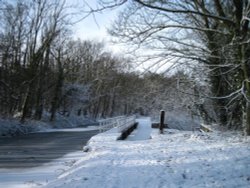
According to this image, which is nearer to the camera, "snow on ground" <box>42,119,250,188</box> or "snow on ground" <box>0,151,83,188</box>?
"snow on ground" <box>42,119,250,188</box>

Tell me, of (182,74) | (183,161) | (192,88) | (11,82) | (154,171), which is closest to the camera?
(154,171)

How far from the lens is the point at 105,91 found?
7331 centimetres

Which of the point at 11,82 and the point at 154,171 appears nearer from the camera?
the point at 154,171

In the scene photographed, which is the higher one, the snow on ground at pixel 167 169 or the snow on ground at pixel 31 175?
the snow on ground at pixel 167 169

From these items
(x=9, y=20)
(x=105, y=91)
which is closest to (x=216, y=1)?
(x=9, y=20)

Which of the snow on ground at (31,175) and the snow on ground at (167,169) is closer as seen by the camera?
the snow on ground at (167,169)

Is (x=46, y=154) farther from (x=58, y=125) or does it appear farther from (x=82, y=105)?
(x=82, y=105)

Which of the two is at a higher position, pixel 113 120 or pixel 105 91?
pixel 105 91

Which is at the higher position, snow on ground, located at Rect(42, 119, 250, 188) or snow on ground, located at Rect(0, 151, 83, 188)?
snow on ground, located at Rect(42, 119, 250, 188)

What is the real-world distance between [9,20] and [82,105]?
21922 mm

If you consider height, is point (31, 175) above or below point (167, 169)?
below

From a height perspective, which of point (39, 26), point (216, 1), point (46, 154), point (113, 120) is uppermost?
point (39, 26)

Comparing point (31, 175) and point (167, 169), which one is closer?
point (167, 169)

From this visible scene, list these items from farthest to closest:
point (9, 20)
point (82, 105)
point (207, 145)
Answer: point (82, 105) < point (9, 20) < point (207, 145)
